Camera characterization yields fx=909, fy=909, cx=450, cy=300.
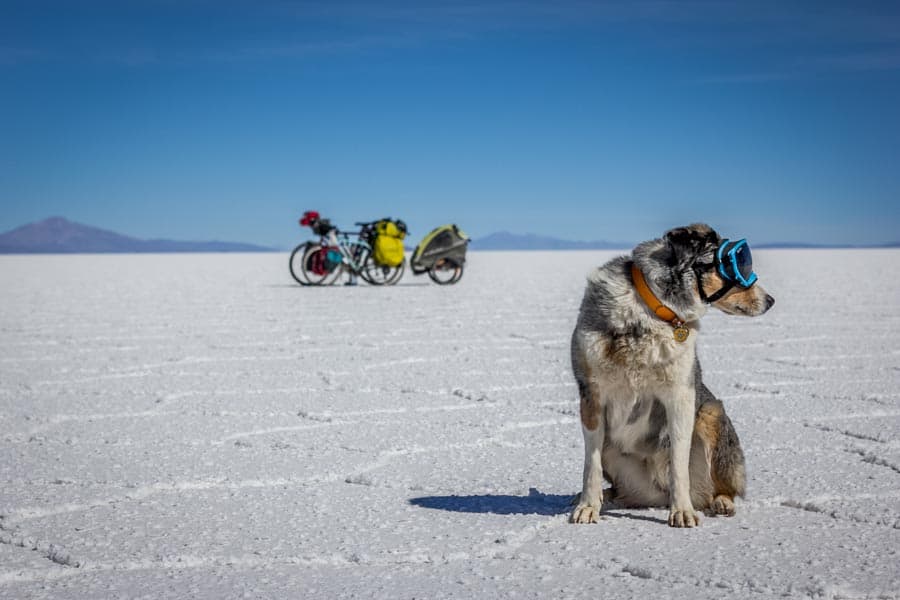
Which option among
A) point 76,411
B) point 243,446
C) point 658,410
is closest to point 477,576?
point 658,410

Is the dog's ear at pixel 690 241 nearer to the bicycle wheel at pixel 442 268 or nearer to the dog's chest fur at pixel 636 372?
the dog's chest fur at pixel 636 372

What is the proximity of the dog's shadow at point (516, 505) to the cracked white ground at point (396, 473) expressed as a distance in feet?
0.05

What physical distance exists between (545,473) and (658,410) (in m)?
0.87

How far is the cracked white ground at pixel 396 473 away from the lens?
2494 mm

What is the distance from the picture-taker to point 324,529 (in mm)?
2908

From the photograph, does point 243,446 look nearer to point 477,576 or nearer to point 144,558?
point 144,558

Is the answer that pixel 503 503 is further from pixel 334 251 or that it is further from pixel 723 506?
pixel 334 251

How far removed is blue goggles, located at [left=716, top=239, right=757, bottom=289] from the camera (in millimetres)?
2752

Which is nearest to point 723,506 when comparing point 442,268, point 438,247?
point 438,247

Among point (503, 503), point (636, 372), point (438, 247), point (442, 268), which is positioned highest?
point (438, 247)

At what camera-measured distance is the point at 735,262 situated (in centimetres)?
275

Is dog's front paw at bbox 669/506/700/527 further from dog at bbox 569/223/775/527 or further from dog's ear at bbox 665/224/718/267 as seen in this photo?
dog's ear at bbox 665/224/718/267

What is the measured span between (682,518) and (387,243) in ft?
41.5

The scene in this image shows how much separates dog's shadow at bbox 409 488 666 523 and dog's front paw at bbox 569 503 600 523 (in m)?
0.09
